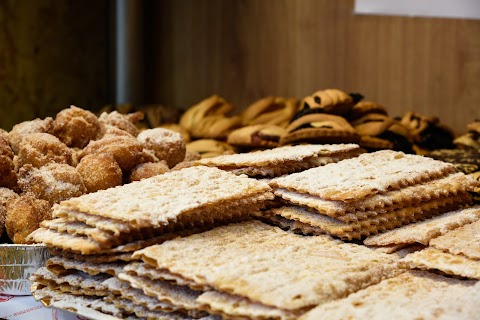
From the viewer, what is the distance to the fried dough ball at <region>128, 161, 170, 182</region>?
2303 millimetres

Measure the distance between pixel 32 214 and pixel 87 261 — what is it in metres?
0.34

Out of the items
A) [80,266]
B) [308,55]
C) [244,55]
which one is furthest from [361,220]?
[244,55]

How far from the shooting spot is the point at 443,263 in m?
1.74

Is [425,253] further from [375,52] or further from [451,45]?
[375,52]

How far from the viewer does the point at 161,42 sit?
19.5 feet

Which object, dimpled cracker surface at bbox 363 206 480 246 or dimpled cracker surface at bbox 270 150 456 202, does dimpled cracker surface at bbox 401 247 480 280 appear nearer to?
dimpled cracker surface at bbox 363 206 480 246

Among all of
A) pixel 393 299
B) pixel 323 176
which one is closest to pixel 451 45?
pixel 323 176

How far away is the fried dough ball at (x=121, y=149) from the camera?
90.4 inches

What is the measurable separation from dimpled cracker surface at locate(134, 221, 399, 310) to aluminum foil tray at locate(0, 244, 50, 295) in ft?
1.30

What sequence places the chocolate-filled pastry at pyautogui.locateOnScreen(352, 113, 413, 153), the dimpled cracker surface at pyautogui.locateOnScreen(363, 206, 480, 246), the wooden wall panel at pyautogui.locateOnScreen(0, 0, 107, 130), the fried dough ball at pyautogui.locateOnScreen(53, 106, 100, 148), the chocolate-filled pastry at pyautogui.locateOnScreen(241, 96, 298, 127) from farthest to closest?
the wooden wall panel at pyautogui.locateOnScreen(0, 0, 107, 130)
the chocolate-filled pastry at pyautogui.locateOnScreen(241, 96, 298, 127)
the chocolate-filled pastry at pyautogui.locateOnScreen(352, 113, 413, 153)
the fried dough ball at pyautogui.locateOnScreen(53, 106, 100, 148)
the dimpled cracker surface at pyautogui.locateOnScreen(363, 206, 480, 246)

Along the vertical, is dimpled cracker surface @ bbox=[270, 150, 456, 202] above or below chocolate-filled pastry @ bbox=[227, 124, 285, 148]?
above

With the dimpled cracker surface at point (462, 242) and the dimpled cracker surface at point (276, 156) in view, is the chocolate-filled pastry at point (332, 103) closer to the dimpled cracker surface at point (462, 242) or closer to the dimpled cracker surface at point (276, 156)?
the dimpled cracker surface at point (276, 156)

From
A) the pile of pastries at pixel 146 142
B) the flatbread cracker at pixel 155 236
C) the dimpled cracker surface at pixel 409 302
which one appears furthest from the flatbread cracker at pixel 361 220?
the pile of pastries at pixel 146 142

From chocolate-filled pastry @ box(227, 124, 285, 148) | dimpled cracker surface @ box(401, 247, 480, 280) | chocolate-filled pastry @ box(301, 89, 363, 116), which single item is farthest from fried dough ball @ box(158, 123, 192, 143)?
dimpled cracker surface @ box(401, 247, 480, 280)
